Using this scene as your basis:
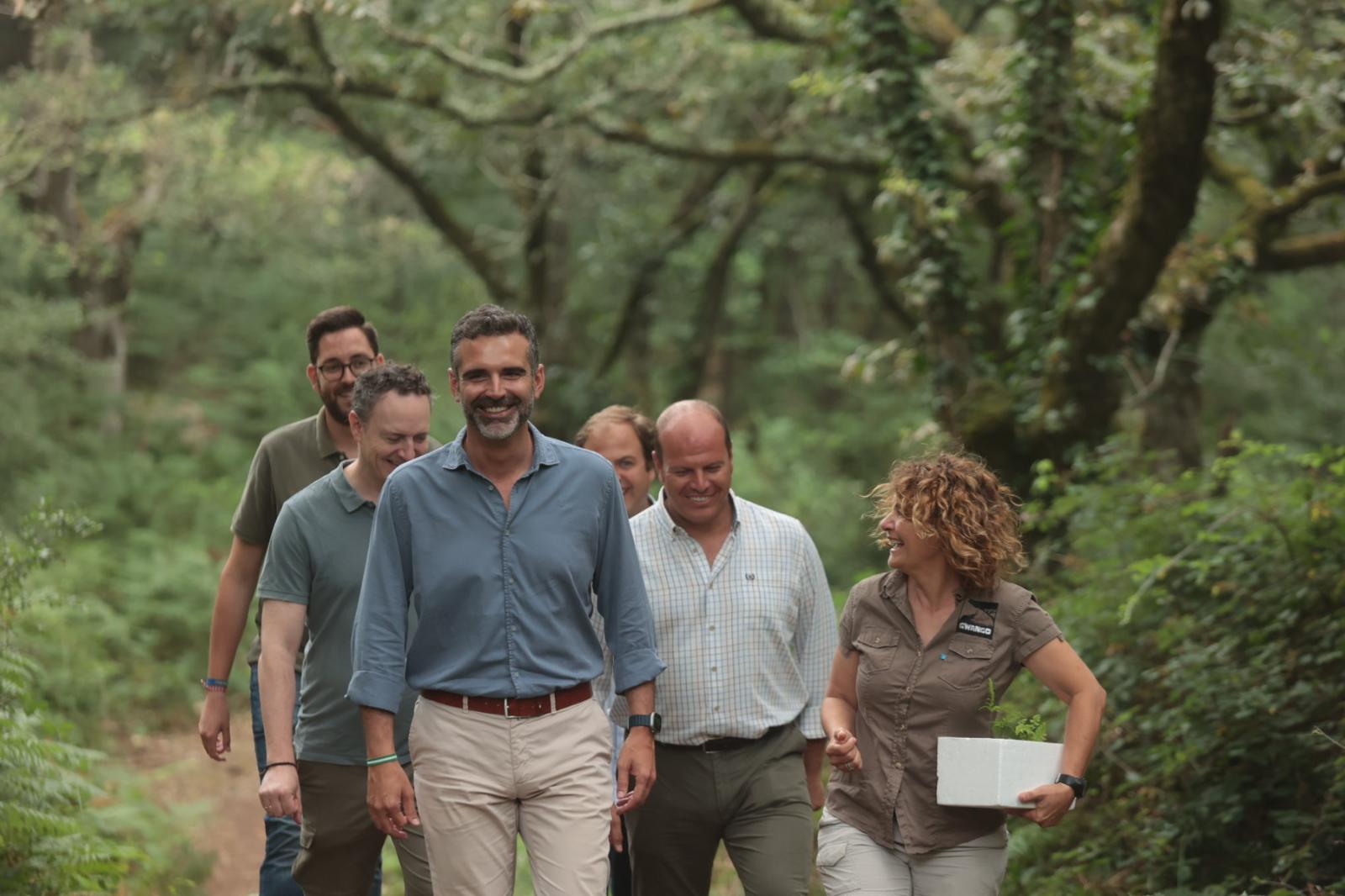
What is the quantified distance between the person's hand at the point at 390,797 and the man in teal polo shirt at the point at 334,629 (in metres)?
0.80

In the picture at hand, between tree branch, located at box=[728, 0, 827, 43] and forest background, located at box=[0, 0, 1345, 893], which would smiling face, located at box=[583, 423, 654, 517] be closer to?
forest background, located at box=[0, 0, 1345, 893]

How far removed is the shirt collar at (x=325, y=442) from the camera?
5992 mm

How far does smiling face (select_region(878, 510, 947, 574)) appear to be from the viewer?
4695 mm

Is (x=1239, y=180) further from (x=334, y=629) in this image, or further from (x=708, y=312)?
(x=708, y=312)

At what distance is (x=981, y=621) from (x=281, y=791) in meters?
2.29

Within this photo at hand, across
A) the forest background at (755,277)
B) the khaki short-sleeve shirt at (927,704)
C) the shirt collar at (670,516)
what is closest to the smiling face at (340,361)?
the shirt collar at (670,516)

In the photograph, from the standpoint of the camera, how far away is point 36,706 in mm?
8500

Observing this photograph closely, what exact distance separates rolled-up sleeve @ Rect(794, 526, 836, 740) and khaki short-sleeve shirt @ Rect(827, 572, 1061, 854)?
0.65 meters

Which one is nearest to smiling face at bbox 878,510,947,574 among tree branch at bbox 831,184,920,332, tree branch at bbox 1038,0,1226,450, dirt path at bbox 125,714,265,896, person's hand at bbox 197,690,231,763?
person's hand at bbox 197,690,231,763

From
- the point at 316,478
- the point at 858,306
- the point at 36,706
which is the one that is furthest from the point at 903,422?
the point at 316,478

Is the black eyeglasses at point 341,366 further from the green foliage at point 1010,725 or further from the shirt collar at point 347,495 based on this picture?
the green foliage at point 1010,725

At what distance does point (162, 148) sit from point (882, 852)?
1625 centimetres

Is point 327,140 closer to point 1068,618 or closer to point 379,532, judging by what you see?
point 1068,618

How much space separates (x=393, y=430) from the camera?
5.26 metres
